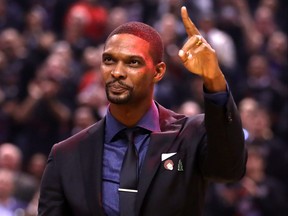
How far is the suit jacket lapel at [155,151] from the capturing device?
→ 3.58 m

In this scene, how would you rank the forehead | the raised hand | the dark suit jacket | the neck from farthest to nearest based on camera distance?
1. the neck
2. the forehead
3. the dark suit jacket
4. the raised hand

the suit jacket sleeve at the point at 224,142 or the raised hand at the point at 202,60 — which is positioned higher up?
the raised hand at the point at 202,60

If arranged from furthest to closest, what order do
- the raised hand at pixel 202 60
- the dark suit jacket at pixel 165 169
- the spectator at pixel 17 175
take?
1. the spectator at pixel 17 175
2. the dark suit jacket at pixel 165 169
3. the raised hand at pixel 202 60

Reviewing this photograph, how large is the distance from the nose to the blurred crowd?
433 centimetres

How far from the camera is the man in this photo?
137 inches

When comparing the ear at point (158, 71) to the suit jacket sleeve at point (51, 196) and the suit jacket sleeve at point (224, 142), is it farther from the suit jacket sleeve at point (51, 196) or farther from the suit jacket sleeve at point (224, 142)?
the suit jacket sleeve at point (51, 196)

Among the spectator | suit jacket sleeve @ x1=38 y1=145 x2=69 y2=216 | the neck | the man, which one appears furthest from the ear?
the spectator

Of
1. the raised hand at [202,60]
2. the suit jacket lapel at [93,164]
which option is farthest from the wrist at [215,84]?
the suit jacket lapel at [93,164]

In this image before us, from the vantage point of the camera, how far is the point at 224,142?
3.44 m

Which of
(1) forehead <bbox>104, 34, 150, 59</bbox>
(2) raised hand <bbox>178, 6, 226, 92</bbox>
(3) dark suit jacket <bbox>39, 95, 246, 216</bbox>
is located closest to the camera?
(2) raised hand <bbox>178, 6, 226, 92</bbox>

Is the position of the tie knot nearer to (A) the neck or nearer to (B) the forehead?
(A) the neck

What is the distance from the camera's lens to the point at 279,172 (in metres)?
8.66

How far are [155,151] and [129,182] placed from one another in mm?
163

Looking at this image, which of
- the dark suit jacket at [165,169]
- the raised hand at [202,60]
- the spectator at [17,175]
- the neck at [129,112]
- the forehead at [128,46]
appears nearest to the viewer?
the raised hand at [202,60]
